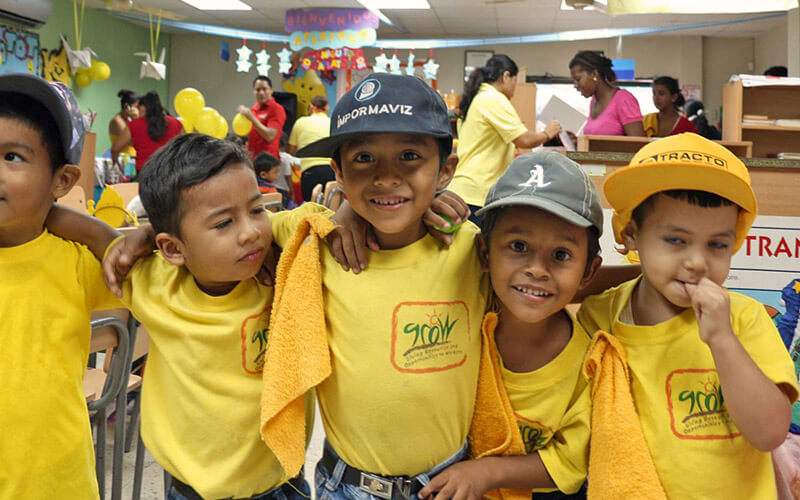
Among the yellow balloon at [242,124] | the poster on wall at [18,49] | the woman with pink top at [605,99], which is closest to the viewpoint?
the woman with pink top at [605,99]

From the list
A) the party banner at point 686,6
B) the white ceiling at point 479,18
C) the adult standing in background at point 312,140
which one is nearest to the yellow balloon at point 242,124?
the adult standing in background at point 312,140

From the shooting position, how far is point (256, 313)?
1.24m

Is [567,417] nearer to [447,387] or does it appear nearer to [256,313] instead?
[447,387]

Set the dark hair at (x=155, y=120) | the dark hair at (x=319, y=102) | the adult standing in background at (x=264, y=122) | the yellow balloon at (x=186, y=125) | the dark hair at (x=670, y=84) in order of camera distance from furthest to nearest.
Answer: the yellow balloon at (x=186, y=125) < the dark hair at (x=319, y=102) < the adult standing in background at (x=264, y=122) < the dark hair at (x=155, y=120) < the dark hair at (x=670, y=84)

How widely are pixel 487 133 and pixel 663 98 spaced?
2315mm

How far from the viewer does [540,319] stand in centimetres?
112

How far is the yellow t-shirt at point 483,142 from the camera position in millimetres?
3580

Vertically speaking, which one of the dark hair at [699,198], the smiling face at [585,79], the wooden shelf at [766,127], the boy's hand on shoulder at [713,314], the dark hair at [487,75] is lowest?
the boy's hand on shoulder at [713,314]

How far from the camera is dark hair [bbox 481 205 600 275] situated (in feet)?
3.82

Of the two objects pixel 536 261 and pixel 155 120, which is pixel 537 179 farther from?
pixel 155 120

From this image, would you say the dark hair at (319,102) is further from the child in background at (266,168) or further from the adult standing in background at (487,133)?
the adult standing in background at (487,133)

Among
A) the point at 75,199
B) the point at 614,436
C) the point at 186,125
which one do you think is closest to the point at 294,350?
the point at 614,436

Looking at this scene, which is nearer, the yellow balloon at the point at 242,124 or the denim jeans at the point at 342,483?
the denim jeans at the point at 342,483

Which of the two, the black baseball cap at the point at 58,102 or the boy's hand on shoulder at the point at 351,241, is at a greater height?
the black baseball cap at the point at 58,102
